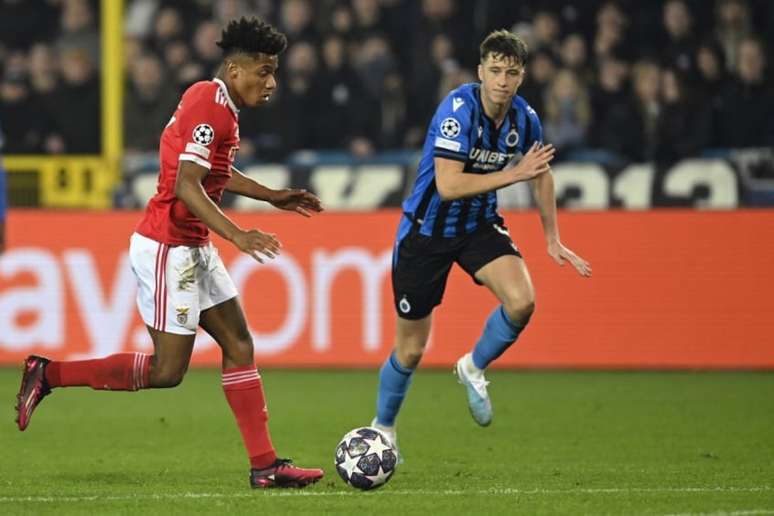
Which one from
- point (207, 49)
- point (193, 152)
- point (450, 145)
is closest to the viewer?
point (193, 152)

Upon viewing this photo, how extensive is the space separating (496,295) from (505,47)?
119cm

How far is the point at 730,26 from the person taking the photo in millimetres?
14758

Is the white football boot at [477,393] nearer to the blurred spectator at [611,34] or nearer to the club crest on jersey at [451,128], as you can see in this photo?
the club crest on jersey at [451,128]

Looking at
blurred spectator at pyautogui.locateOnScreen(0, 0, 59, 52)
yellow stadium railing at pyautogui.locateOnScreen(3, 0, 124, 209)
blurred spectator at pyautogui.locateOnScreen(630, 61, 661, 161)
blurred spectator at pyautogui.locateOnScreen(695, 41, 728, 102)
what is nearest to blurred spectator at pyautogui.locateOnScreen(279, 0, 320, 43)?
yellow stadium railing at pyautogui.locateOnScreen(3, 0, 124, 209)

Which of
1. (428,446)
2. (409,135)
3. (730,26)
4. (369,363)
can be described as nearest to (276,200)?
(428,446)

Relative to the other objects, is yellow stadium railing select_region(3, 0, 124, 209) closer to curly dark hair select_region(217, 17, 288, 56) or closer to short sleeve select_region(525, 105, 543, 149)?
short sleeve select_region(525, 105, 543, 149)

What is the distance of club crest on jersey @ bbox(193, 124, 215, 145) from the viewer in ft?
20.2

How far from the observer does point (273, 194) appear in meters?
6.77

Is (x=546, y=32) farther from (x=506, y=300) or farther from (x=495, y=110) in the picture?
(x=506, y=300)

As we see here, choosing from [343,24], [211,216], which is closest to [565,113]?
[343,24]

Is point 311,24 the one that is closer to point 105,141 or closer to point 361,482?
point 105,141

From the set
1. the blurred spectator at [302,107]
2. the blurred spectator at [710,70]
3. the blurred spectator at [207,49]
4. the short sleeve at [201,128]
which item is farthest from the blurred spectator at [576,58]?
the short sleeve at [201,128]

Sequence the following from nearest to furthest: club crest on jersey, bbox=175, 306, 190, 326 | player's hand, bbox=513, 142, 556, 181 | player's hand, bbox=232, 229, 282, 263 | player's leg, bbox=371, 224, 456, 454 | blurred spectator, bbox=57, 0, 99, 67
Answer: player's hand, bbox=232, 229, 282, 263
club crest on jersey, bbox=175, 306, 190, 326
player's hand, bbox=513, 142, 556, 181
player's leg, bbox=371, 224, 456, 454
blurred spectator, bbox=57, 0, 99, 67

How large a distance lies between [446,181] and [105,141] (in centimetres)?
866
